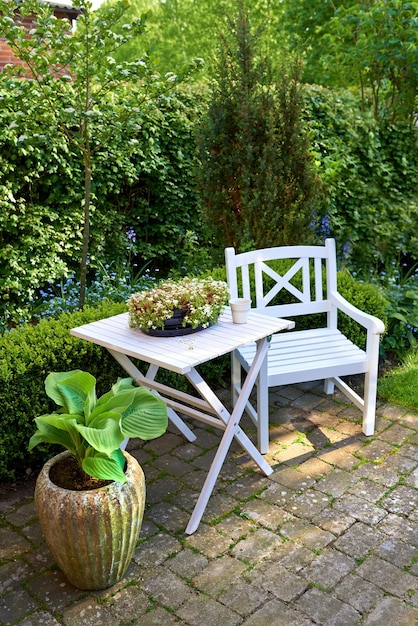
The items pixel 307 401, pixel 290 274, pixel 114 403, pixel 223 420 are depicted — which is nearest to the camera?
pixel 114 403

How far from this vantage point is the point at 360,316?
3.81 metres

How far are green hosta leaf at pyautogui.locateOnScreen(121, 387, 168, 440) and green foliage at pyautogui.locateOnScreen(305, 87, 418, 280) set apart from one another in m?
4.30

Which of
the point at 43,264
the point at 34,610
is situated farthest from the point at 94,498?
the point at 43,264

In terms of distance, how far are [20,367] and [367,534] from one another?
206 centimetres

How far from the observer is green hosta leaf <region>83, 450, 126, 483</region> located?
7.95 feet

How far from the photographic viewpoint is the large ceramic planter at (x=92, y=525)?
8.01 feet

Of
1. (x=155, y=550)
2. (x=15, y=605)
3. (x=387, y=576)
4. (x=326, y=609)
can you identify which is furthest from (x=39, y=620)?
(x=387, y=576)

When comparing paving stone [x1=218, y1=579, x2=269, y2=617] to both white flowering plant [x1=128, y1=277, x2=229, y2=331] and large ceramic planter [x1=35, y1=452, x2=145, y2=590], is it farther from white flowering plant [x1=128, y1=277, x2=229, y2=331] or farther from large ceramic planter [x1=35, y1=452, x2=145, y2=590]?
white flowering plant [x1=128, y1=277, x2=229, y2=331]

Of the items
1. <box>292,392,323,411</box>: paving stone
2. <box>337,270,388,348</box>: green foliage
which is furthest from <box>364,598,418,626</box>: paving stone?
<box>337,270,388,348</box>: green foliage

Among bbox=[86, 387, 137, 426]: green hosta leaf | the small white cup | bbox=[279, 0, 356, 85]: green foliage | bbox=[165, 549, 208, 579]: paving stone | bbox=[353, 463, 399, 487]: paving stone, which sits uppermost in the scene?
bbox=[279, 0, 356, 85]: green foliage

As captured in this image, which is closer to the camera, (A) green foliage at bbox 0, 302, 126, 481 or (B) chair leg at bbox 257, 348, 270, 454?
(A) green foliage at bbox 0, 302, 126, 481

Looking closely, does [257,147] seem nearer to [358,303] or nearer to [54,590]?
[358,303]

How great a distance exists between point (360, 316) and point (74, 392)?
1986 mm

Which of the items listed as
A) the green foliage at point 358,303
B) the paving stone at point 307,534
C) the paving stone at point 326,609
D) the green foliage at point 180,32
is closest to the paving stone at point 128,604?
the paving stone at point 326,609
